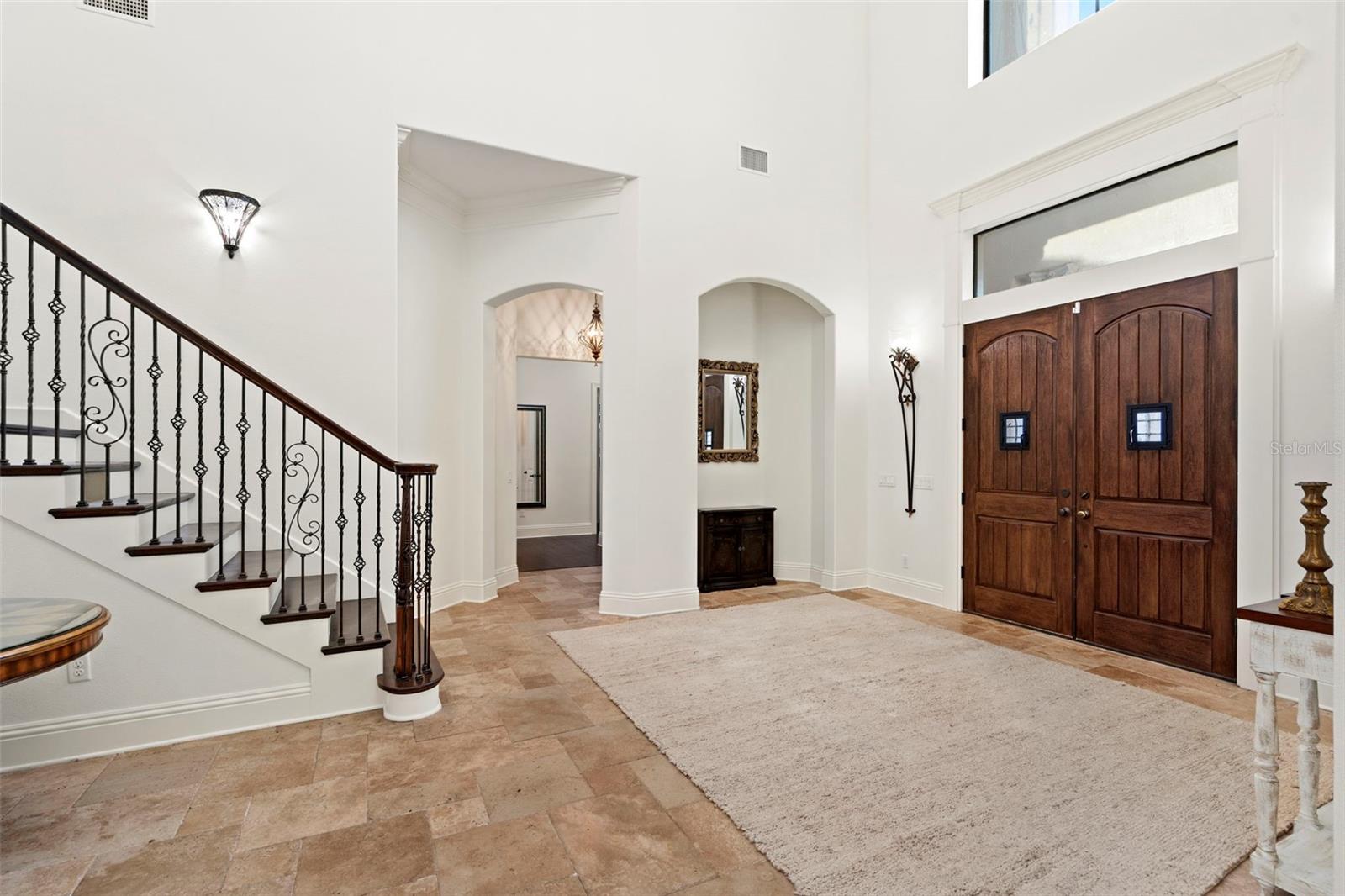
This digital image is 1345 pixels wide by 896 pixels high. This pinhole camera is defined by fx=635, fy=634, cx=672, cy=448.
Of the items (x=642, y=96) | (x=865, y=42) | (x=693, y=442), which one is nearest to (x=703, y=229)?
(x=642, y=96)

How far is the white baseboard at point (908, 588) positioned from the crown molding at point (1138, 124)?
128 inches

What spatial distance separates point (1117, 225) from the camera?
14.4 feet

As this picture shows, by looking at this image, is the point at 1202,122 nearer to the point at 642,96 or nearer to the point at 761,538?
the point at 642,96

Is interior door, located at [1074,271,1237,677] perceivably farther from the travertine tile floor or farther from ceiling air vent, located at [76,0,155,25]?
ceiling air vent, located at [76,0,155,25]

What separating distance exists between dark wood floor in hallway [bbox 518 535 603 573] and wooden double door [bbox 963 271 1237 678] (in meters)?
4.22

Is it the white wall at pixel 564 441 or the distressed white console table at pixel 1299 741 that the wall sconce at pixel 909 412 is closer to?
the distressed white console table at pixel 1299 741

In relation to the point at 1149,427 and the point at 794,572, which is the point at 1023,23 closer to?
the point at 1149,427

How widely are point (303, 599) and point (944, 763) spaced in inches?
122

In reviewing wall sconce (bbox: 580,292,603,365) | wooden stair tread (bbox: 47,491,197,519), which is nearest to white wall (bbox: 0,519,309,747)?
wooden stair tread (bbox: 47,491,197,519)

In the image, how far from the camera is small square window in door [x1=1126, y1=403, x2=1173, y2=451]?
402cm

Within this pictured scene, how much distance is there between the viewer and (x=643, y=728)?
3080 mm

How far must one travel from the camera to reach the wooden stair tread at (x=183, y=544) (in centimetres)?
285

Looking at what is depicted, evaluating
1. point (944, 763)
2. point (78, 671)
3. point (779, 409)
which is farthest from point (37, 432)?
point (779, 409)

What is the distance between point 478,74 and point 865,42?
3964mm
